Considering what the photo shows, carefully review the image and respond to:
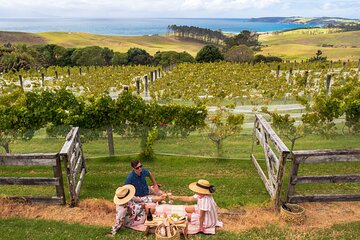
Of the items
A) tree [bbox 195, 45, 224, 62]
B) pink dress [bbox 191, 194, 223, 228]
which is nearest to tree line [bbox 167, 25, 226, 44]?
tree [bbox 195, 45, 224, 62]

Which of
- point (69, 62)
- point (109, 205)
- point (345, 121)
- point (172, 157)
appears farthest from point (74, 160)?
point (69, 62)

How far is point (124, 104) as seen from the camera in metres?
11.4

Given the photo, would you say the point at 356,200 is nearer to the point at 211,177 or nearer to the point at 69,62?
the point at 211,177

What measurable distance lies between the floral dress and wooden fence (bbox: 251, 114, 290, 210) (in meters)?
3.31

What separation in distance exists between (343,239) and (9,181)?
780 cm

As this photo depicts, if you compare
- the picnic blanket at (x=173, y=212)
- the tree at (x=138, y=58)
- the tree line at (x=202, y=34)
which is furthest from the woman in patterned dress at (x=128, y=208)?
the tree line at (x=202, y=34)

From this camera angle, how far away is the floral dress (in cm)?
709

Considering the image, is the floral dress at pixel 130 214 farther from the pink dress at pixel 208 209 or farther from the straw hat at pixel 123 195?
the pink dress at pixel 208 209

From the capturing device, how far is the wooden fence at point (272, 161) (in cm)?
787

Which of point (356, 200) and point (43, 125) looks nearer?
point (356, 200)

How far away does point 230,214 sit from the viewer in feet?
26.1

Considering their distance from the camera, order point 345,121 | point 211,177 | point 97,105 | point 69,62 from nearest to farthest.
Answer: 1. point 211,177
2. point 97,105
3. point 345,121
4. point 69,62

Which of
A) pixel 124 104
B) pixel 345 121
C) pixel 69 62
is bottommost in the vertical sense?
pixel 69 62

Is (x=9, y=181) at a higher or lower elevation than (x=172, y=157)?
higher
